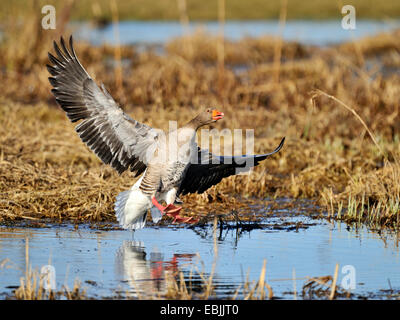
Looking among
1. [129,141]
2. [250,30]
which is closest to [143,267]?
[129,141]

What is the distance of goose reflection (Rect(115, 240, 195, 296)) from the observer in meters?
5.31

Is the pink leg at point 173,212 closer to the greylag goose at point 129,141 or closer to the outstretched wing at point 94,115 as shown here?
the greylag goose at point 129,141

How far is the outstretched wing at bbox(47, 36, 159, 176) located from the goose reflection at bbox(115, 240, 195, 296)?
41.5 inches

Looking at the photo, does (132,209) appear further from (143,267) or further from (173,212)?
(143,267)

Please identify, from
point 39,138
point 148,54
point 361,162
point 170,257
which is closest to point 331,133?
point 361,162

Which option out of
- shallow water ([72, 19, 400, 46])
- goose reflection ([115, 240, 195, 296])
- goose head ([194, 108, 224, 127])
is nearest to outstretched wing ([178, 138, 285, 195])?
goose head ([194, 108, 224, 127])

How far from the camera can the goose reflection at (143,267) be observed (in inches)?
209

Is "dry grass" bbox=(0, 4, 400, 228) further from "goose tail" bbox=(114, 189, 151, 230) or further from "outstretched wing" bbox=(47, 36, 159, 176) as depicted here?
"outstretched wing" bbox=(47, 36, 159, 176)

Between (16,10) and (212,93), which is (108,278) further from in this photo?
(16,10)

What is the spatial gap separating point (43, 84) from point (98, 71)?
4.64 feet

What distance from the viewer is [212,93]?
13.6 m

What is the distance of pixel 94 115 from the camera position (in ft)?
23.4
